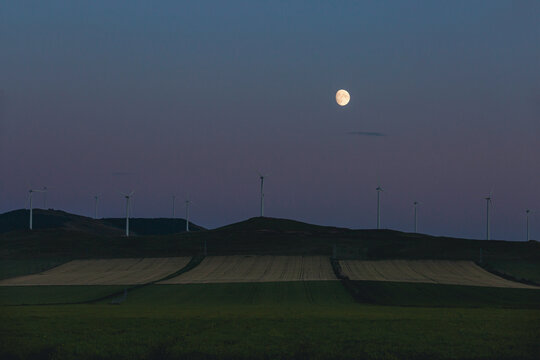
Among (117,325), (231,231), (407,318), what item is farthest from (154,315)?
(231,231)

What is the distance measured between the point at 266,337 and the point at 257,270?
225 feet

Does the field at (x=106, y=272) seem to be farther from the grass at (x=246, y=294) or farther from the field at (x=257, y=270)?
the grass at (x=246, y=294)

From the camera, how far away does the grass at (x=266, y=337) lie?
3012 cm

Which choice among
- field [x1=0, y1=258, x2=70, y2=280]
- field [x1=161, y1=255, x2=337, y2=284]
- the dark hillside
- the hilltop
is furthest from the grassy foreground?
the hilltop

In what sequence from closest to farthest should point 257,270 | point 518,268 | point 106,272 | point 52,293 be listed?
point 52,293 → point 257,270 → point 106,272 → point 518,268

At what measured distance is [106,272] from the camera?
10481 cm

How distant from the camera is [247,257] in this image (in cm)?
12075

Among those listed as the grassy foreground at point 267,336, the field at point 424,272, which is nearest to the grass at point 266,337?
the grassy foreground at point 267,336

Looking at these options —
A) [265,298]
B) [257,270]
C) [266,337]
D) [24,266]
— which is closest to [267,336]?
[266,337]

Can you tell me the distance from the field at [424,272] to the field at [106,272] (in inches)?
1055

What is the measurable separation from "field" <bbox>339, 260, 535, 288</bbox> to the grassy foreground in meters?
42.2

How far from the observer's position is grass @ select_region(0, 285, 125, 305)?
214 ft

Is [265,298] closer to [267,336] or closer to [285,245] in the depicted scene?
[267,336]

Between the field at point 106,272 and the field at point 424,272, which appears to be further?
the field at point 106,272
